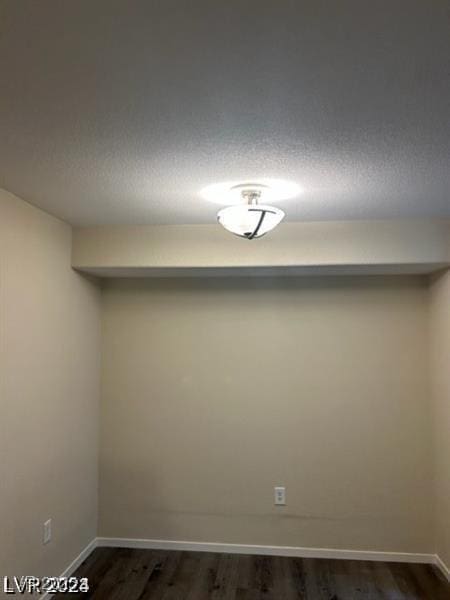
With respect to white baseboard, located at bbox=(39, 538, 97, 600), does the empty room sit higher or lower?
higher

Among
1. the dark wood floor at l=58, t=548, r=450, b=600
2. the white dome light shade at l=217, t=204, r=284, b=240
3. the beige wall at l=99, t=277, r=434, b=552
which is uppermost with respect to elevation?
the white dome light shade at l=217, t=204, r=284, b=240

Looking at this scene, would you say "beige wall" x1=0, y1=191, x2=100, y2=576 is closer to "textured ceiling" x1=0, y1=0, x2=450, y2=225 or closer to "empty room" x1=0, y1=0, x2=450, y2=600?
"empty room" x1=0, y1=0, x2=450, y2=600

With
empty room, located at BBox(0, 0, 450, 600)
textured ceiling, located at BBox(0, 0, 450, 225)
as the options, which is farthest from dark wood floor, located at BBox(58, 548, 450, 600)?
textured ceiling, located at BBox(0, 0, 450, 225)

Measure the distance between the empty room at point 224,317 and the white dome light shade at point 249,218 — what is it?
0.04ft

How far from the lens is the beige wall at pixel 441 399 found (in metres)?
2.98

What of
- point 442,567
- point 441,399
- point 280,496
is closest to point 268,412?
point 280,496

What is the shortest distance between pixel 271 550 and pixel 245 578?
1.31 ft

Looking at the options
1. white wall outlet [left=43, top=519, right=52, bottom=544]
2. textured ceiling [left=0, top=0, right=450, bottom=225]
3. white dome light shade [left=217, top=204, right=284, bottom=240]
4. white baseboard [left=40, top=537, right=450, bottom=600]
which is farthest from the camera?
white baseboard [left=40, top=537, right=450, bottom=600]

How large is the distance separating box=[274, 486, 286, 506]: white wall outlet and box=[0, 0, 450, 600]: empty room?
0.02 metres

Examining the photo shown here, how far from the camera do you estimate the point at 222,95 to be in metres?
1.35

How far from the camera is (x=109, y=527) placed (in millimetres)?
3477

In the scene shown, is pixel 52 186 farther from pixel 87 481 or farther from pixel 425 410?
pixel 425 410

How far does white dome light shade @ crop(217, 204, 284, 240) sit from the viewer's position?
7.13ft

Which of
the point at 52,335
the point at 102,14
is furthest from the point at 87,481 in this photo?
the point at 102,14
